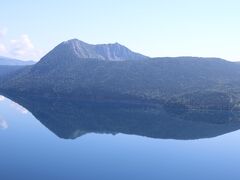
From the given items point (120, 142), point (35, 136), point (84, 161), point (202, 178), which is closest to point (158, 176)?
point (202, 178)

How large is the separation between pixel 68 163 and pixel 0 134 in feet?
232

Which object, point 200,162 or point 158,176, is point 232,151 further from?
point 158,176

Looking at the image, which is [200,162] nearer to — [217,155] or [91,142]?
[217,155]

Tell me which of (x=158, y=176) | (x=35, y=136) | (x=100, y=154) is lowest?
(x=35, y=136)

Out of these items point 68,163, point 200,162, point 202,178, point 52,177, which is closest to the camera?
point 52,177

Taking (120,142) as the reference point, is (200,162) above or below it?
above

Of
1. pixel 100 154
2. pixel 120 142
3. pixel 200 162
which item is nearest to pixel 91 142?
pixel 120 142

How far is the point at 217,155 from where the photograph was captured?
173125 millimetres

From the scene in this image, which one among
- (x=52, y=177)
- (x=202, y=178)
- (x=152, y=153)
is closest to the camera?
(x=52, y=177)

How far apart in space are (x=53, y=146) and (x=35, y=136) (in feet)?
93.7

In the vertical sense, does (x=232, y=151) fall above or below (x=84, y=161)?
below

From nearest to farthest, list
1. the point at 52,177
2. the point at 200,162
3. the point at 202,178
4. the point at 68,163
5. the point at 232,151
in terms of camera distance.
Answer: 1. the point at 52,177
2. the point at 202,178
3. the point at 68,163
4. the point at 200,162
5. the point at 232,151

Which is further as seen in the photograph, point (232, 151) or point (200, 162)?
point (232, 151)

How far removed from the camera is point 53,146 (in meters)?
172
